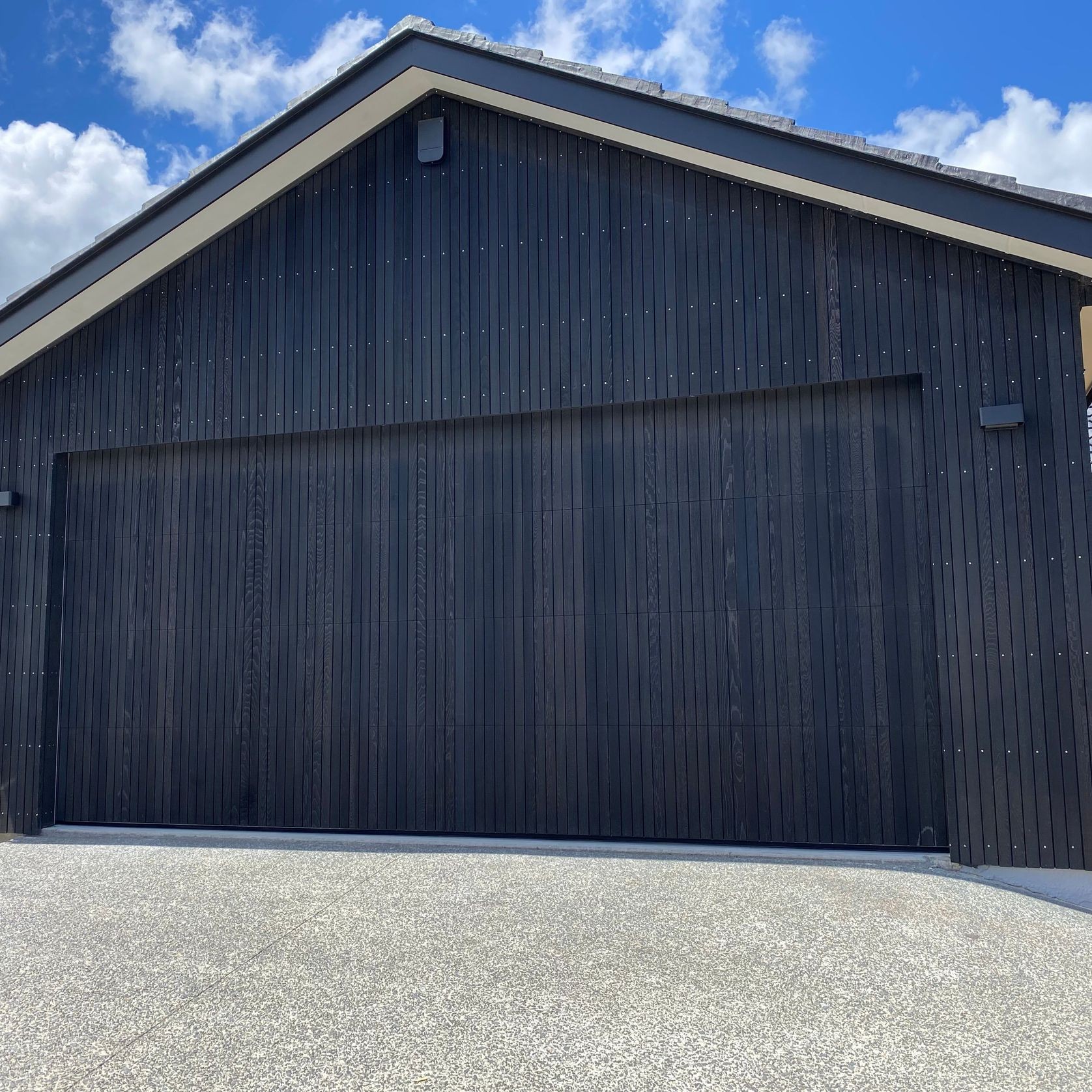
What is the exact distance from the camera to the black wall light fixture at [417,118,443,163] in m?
6.44

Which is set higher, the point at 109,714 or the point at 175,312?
the point at 175,312

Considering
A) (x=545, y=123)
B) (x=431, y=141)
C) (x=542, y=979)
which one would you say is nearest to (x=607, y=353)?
(x=545, y=123)

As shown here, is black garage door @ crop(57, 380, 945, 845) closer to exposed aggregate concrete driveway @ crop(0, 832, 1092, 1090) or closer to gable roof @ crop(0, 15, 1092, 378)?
exposed aggregate concrete driveway @ crop(0, 832, 1092, 1090)

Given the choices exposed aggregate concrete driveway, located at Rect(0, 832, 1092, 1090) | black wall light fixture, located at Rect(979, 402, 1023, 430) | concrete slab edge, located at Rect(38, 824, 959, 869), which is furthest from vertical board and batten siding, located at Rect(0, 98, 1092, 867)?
exposed aggregate concrete driveway, located at Rect(0, 832, 1092, 1090)

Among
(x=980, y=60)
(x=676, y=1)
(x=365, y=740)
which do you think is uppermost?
(x=980, y=60)

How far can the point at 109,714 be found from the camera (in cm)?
686

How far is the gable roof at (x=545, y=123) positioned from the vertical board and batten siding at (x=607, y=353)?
0.19 meters

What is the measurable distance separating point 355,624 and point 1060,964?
4.75 metres

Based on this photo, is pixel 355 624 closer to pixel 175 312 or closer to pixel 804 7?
pixel 175 312

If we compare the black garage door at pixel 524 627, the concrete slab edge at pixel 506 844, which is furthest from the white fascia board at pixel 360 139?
the concrete slab edge at pixel 506 844

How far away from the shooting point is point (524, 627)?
6086mm

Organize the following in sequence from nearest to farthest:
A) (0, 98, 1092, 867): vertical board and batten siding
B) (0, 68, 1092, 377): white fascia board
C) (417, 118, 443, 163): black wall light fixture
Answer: (0, 98, 1092, 867): vertical board and batten siding
(0, 68, 1092, 377): white fascia board
(417, 118, 443, 163): black wall light fixture

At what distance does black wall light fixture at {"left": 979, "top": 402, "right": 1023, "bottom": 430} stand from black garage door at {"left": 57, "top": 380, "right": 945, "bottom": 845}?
45 centimetres

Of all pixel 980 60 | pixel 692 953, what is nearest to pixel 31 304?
pixel 692 953
